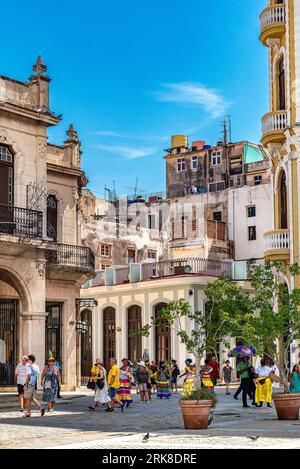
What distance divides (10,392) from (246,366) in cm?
820

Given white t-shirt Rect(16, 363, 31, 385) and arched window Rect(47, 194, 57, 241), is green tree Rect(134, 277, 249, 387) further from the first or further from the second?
arched window Rect(47, 194, 57, 241)

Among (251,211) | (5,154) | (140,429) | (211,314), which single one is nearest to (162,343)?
(251,211)

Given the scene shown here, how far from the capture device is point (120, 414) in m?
22.5

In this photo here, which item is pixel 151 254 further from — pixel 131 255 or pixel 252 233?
pixel 252 233

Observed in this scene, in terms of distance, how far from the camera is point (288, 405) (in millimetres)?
18891

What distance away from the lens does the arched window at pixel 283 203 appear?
3247 centimetres

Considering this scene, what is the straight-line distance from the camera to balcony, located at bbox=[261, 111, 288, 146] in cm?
3177

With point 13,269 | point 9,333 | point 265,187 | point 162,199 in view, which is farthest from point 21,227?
point 162,199

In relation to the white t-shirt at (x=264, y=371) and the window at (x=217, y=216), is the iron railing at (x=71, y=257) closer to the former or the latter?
the white t-shirt at (x=264, y=371)

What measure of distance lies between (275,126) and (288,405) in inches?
600

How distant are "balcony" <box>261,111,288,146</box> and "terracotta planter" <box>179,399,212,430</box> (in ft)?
53.4

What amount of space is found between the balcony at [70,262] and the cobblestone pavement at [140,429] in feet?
23.8

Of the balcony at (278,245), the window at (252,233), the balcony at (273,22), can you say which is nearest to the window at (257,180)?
the window at (252,233)

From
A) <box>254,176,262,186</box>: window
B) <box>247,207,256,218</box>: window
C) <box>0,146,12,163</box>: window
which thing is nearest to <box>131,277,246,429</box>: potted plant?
<box>0,146,12,163</box>: window
